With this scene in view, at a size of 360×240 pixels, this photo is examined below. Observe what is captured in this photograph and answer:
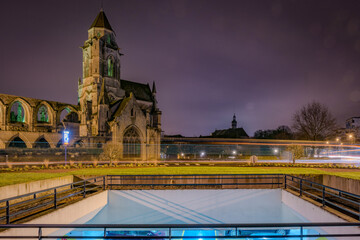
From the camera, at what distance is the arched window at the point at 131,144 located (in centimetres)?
3950

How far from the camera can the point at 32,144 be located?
37.7 metres

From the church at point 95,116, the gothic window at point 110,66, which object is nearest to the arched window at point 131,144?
the church at point 95,116

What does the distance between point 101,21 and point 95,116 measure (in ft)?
73.7

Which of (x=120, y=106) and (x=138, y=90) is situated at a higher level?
(x=138, y=90)

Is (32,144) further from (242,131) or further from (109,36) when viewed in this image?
(242,131)

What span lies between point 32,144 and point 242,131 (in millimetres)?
66473

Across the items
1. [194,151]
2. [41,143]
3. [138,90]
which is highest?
[138,90]

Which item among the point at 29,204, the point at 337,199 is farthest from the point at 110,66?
the point at 337,199

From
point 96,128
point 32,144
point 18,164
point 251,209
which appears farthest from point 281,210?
point 32,144

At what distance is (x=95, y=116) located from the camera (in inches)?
1586

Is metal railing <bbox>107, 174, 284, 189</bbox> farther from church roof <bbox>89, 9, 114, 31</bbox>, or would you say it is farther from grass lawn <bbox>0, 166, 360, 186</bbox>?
church roof <bbox>89, 9, 114, 31</bbox>

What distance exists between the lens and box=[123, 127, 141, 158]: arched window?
39.5 metres

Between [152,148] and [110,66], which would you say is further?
[110,66]

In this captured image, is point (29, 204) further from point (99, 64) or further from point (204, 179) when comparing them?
point (99, 64)
